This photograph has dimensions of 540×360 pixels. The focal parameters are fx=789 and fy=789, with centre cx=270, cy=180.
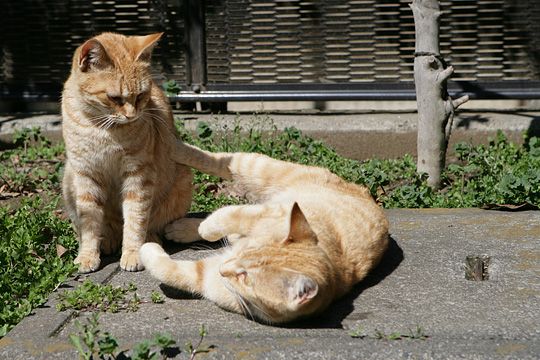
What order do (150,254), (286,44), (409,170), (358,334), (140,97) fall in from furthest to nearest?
(286,44) < (409,170) < (140,97) < (150,254) < (358,334)

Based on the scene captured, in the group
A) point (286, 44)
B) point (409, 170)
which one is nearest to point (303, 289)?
point (409, 170)

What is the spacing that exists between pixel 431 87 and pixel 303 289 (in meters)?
3.08

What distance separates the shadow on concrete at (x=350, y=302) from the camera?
3510mm

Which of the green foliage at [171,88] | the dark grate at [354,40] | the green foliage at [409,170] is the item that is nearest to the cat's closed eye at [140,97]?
the green foliage at [409,170]

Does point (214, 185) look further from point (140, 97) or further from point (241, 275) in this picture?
point (241, 275)

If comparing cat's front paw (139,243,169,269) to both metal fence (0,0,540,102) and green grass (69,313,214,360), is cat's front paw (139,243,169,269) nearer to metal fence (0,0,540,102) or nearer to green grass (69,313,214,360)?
green grass (69,313,214,360)

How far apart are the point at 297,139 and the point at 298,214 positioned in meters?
3.41

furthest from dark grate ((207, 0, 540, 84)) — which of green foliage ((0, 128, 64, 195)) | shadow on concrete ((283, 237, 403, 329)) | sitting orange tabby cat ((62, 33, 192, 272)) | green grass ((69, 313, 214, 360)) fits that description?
green grass ((69, 313, 214, 360))

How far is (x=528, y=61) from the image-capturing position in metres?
7.47

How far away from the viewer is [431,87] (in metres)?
5.93

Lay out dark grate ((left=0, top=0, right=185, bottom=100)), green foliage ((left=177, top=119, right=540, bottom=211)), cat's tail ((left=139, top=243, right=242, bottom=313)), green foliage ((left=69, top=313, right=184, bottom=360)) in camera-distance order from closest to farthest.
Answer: green foliage ((left=69, top=313, right=184, bottom=360)) → cat's tail ((left=139, top=243, right=242, bottom=313)) → green foliage ((left=177, top=119, right=540, bottom=211)) → dark grate ((left=0, top=0, right=185, bottom=100))

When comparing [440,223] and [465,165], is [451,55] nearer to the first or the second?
[465,165]

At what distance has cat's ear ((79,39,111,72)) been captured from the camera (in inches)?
166

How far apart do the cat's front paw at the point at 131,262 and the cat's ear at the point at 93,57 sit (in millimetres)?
1031
